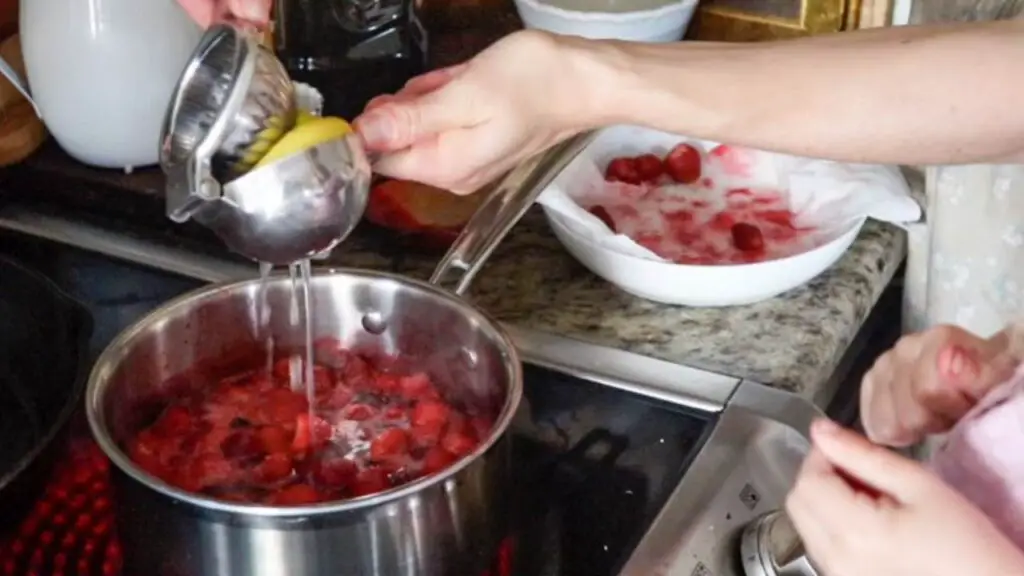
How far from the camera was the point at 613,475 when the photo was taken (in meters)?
0.76

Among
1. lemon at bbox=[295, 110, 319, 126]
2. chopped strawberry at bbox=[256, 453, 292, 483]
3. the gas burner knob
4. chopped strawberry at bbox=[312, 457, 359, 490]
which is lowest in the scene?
the gas burner knob

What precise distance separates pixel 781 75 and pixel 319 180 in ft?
0.83

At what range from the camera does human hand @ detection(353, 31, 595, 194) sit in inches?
28.1

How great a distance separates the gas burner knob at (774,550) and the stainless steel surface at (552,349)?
104 millimetres

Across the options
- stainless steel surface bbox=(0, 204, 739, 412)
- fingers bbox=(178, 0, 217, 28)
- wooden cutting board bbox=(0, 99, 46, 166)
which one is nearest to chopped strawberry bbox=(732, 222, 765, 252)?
stainless steel surface bbox=(0, 204, 739, 412)

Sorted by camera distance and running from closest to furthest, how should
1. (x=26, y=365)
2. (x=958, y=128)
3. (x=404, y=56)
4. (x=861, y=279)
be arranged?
(x=958, y=128), (x=26, y=365), (x=861, y=279), (x=404, y=56)

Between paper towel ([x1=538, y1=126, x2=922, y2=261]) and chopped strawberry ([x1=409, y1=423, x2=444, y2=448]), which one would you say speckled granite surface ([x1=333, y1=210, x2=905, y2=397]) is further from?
chopped strawberry ([x1=409, y1=423, x2=444, y2=448])

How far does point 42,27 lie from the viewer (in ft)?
3.04

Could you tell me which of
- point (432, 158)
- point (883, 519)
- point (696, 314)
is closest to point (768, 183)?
point (696, 314)

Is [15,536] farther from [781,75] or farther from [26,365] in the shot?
[781,75]

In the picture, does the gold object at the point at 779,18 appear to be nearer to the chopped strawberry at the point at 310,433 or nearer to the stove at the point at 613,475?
the stove at the point at 613,475

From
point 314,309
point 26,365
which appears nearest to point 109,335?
point 26,365

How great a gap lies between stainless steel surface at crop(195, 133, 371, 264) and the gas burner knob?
0.85ft

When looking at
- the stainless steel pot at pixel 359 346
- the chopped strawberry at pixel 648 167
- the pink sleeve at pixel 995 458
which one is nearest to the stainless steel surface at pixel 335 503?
the stainless steel pot at pixel 359 346
